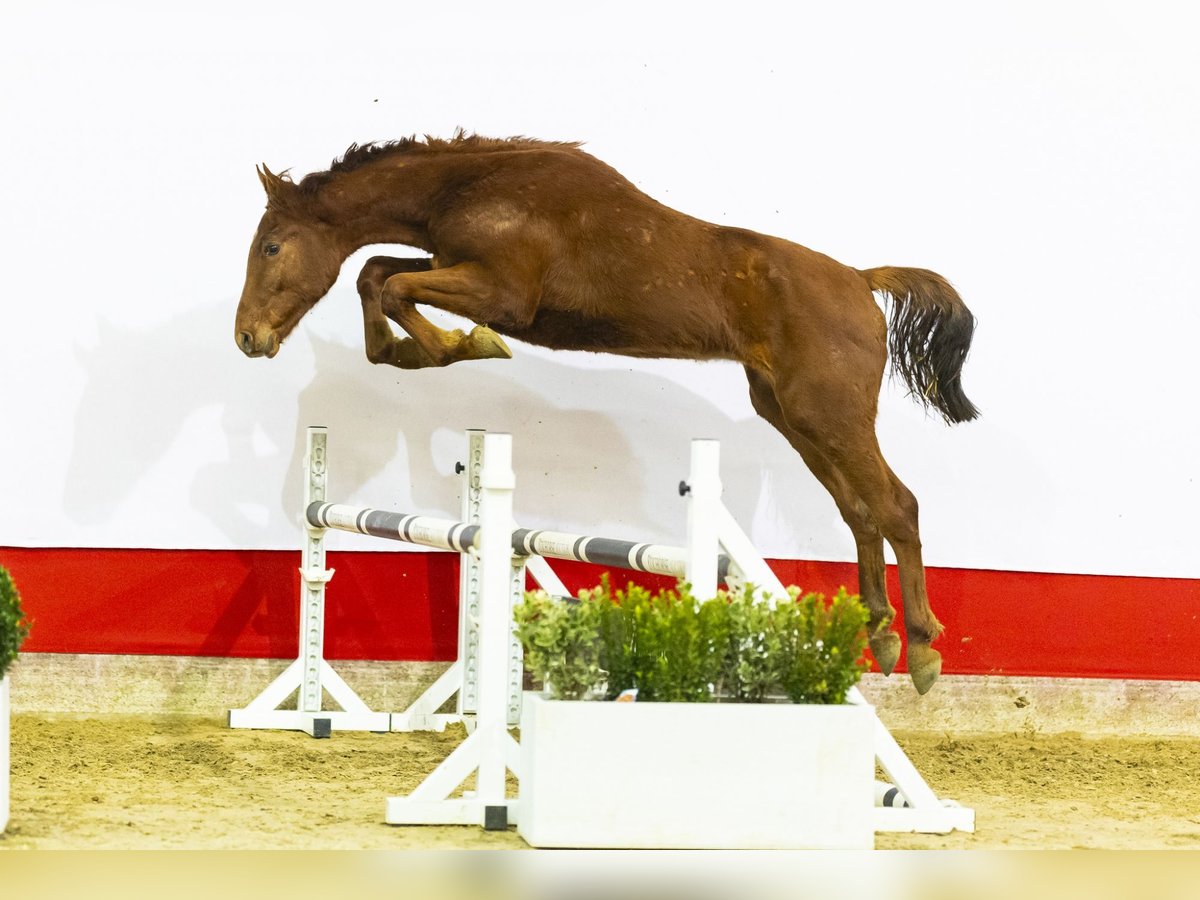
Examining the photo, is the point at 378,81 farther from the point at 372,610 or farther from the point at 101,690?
the point at 101,690

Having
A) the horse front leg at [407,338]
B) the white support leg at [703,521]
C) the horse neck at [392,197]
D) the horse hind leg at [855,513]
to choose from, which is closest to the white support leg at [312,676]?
the horse front leg at [407,338]

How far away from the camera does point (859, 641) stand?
3010 millimetres

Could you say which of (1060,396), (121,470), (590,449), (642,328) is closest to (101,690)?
(121,470)

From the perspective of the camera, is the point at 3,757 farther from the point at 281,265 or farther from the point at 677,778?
the point at 281,265

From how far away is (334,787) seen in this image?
3748 mm

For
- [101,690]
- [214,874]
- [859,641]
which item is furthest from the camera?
[101,690]

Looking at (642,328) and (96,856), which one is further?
(642,328)

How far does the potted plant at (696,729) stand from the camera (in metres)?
2.88

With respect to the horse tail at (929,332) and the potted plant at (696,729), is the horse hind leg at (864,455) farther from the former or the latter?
the potted plant at (696,729)

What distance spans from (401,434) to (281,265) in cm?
83

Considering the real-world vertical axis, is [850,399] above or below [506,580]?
above

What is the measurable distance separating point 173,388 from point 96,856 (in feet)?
7.31

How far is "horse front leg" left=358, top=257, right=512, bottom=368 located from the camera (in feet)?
12.9

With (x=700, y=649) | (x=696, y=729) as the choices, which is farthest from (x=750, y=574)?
(x=696, y=729)
